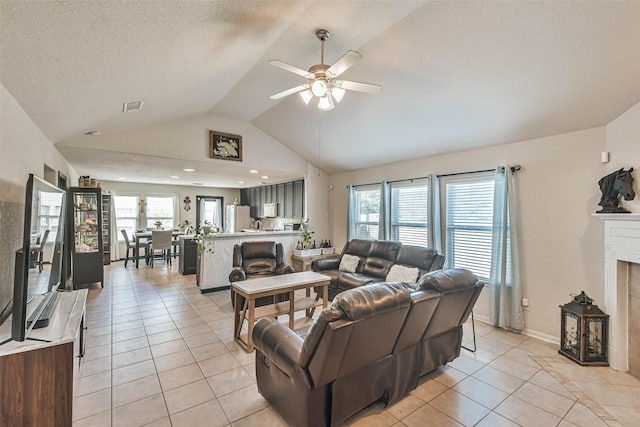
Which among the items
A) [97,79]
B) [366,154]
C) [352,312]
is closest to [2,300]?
[97,79]

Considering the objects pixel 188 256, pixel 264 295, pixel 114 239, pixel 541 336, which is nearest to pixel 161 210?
pixel 114 239

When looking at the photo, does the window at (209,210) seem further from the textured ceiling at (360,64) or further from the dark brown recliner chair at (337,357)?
the dark brown recliner chair at (337,357)

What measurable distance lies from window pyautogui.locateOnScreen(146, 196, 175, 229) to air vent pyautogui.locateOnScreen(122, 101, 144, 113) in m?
6.14

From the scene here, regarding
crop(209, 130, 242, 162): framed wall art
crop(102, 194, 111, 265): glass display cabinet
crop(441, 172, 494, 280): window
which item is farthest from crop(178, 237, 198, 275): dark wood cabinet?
crop(441, 172, 494, 280): window

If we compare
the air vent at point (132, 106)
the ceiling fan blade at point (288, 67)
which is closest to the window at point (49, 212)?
the air vent at point (132, 106)

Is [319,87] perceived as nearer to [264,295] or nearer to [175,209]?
[264,295]

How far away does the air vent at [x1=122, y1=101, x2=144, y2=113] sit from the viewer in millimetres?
2988

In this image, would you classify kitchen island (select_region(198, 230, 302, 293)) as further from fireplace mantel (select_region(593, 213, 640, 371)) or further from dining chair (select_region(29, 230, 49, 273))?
fireplace mantel (select_region(593, 213, 640, 371))

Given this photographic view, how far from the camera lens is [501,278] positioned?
139 inches

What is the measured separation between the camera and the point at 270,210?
7707 mm

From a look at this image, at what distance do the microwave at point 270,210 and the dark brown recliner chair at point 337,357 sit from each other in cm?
556

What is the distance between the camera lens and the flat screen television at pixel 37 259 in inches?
61.8

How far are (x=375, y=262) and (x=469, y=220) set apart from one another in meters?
1.54

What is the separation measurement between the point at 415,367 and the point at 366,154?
3.62 metres
